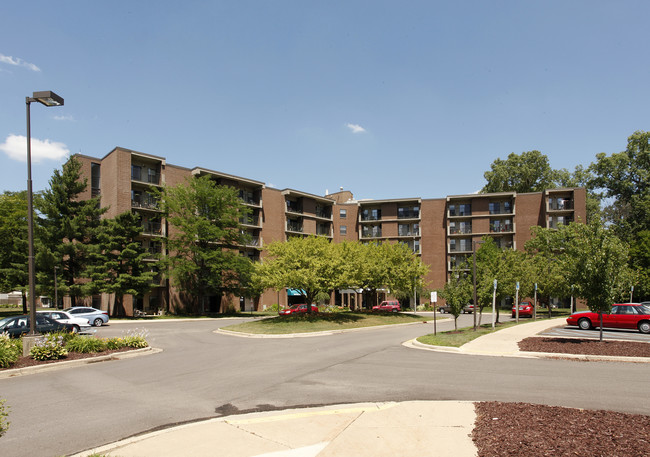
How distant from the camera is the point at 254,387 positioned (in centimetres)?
1028

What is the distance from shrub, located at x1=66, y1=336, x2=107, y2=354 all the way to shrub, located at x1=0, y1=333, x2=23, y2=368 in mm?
1560

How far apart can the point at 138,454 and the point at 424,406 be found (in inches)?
201

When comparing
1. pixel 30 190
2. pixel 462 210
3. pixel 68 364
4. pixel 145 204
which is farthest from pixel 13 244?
pixel 462 210

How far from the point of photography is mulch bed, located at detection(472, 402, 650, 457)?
207 inches

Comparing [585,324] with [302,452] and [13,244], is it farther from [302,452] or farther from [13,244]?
[13,244]

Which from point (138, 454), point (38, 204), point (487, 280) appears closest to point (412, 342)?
point (487, 280)

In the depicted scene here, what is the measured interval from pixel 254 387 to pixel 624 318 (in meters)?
23.0

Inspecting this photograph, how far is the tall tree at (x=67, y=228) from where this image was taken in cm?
3944

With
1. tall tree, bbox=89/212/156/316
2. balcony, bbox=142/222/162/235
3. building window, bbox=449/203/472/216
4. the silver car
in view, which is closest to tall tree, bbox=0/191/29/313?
tall tree, bbox=89/212/156/316

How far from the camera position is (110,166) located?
4575 centimetres

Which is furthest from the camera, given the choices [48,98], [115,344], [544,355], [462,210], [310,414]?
[462,210]

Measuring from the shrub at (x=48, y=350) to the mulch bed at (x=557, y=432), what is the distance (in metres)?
13.9

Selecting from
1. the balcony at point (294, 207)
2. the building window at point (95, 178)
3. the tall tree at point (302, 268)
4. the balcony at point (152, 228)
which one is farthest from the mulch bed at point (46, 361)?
the balcony at point (294, 207)

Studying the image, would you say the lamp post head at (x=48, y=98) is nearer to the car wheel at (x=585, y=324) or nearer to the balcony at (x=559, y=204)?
the car wheel at (x=585, y=324)
